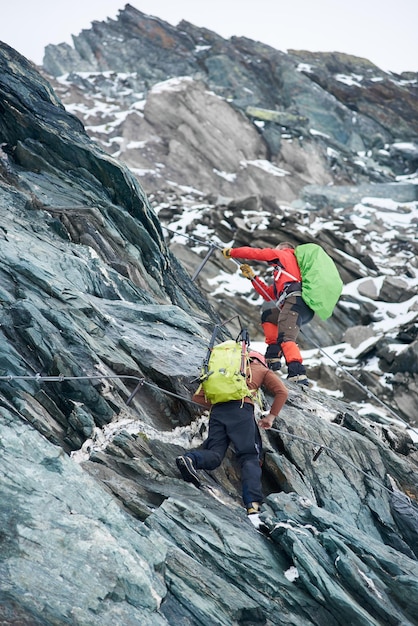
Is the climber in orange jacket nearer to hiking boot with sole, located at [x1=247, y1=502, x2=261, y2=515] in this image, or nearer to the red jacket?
the red jacket

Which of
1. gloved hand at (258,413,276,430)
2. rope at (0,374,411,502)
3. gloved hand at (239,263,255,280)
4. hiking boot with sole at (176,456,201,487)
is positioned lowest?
hiking boot with sole at (176,456,201,487)

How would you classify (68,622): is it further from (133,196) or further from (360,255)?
(360,255)

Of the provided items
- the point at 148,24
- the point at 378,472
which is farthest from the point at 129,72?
the point at 378,472

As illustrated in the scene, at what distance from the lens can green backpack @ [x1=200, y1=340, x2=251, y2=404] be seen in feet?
18.7

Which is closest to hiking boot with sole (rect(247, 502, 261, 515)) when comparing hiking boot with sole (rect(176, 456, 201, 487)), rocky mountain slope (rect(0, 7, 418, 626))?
rocky mountain slope (rect(0, 7, 418, 626))

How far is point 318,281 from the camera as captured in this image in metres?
8.08

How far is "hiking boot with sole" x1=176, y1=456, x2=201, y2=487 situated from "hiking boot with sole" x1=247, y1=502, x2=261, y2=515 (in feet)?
1.60

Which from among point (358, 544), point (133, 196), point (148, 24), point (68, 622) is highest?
point (148, 24)

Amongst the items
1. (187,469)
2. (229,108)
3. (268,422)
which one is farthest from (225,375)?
(229,108)

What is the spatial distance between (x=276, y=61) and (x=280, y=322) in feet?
238

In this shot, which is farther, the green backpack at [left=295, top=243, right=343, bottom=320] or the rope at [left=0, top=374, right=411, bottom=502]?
the green backpack at [left=295, top=243, right=343, bottom=320]

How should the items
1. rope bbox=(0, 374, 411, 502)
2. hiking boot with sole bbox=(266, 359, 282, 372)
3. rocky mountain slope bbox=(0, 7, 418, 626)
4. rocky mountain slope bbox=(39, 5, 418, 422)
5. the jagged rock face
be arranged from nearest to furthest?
rocky mountain slope bbox=(0, 7, 418, 626), rope bbox=(0, 374, 411, 502), hiking boot with sole bbox=(266, 359, 282, 372), rocky mountain slope bbox=(39, 5, 418, 422), the jagged rock face

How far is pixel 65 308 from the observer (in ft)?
20.7

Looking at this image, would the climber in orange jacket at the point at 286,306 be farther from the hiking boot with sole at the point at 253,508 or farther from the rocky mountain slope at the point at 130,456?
the hiking boot with sole at the point at 253,508
